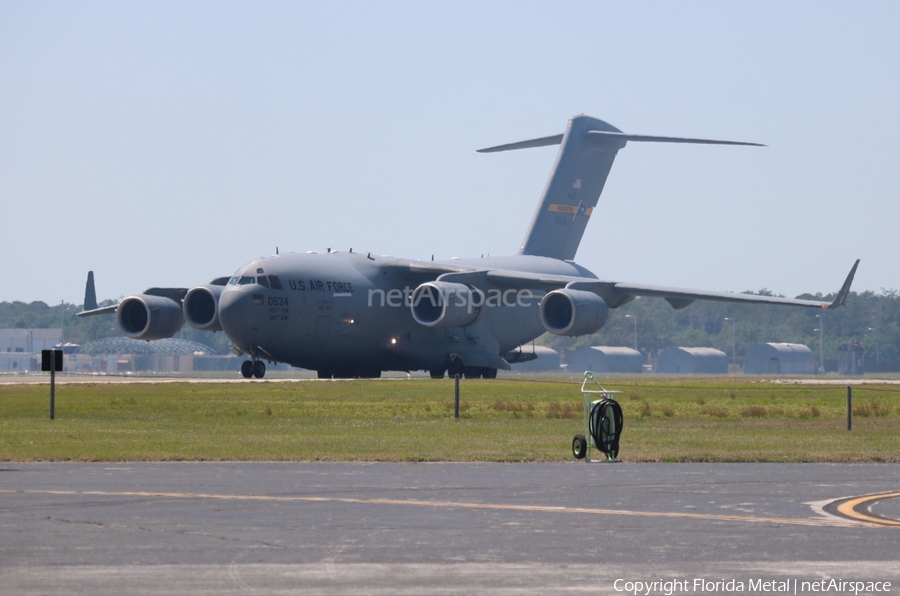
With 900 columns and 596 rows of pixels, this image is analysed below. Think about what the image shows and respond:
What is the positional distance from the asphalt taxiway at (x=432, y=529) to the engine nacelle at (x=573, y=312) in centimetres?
2939

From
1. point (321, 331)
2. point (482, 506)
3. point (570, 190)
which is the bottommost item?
point (482, 506)

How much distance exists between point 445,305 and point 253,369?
779 centimetres

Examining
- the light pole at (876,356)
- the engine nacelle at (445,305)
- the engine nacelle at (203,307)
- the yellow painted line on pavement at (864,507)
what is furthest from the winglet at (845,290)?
the light pole at (876,356)

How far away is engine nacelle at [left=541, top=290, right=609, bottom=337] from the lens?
47.9 m

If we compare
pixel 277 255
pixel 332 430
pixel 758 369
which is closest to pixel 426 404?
pixel 332 430

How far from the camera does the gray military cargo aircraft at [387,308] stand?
1860 inches

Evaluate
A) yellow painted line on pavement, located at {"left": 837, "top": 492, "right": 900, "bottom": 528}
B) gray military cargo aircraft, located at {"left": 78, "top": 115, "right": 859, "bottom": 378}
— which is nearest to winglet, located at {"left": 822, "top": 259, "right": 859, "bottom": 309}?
gray military cargo aircraft, located at {"left": 78, "top": 115, "right": 859, "bottom": 378}

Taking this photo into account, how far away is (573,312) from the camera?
157 feet

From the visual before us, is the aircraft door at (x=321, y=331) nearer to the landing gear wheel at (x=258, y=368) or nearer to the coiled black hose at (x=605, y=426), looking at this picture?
the landing gear wheel at (x=258, y=368)

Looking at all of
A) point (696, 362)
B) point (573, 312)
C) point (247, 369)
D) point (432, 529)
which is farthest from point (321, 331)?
point (696, 362)

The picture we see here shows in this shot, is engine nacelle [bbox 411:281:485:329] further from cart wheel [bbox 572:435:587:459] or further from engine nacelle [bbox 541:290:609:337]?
cart wheel [bbox 572:435:587:459]

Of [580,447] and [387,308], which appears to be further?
[387,308]

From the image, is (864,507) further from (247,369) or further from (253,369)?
(247,369)

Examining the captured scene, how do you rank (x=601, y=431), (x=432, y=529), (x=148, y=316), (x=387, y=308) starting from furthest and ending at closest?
(x=148, y=316) → (x=387, y=308) → (x=601, y=431) → (x=432, y=529)
